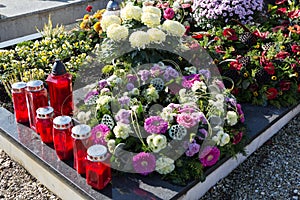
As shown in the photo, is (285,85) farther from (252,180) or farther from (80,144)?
(80,144)

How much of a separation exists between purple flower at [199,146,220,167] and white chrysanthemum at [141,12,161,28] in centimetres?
120

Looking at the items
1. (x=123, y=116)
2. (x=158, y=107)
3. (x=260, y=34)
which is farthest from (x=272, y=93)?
(x=123, y=116)

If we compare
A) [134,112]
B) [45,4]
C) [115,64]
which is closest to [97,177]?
[134,112]

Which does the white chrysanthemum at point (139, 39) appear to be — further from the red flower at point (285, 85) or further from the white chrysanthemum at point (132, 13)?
the red flower at point (285, 85)

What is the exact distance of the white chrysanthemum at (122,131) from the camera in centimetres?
239

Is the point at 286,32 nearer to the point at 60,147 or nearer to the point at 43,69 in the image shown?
the point at 43,69

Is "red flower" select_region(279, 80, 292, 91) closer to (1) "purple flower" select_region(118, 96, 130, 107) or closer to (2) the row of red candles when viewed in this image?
(1) "purple flower" select_region(118, 96, 130, 107)

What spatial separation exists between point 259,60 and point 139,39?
3.79 ft

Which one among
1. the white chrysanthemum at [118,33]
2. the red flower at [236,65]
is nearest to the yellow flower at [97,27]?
the white chrysanthemum at [118,33]

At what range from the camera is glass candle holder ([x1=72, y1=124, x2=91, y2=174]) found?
2.24 metres

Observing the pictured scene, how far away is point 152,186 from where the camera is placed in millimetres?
2312

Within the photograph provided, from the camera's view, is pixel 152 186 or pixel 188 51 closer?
pixel 152 186

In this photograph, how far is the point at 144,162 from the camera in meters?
2.32

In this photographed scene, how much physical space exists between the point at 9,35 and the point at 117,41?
355 centimetres
